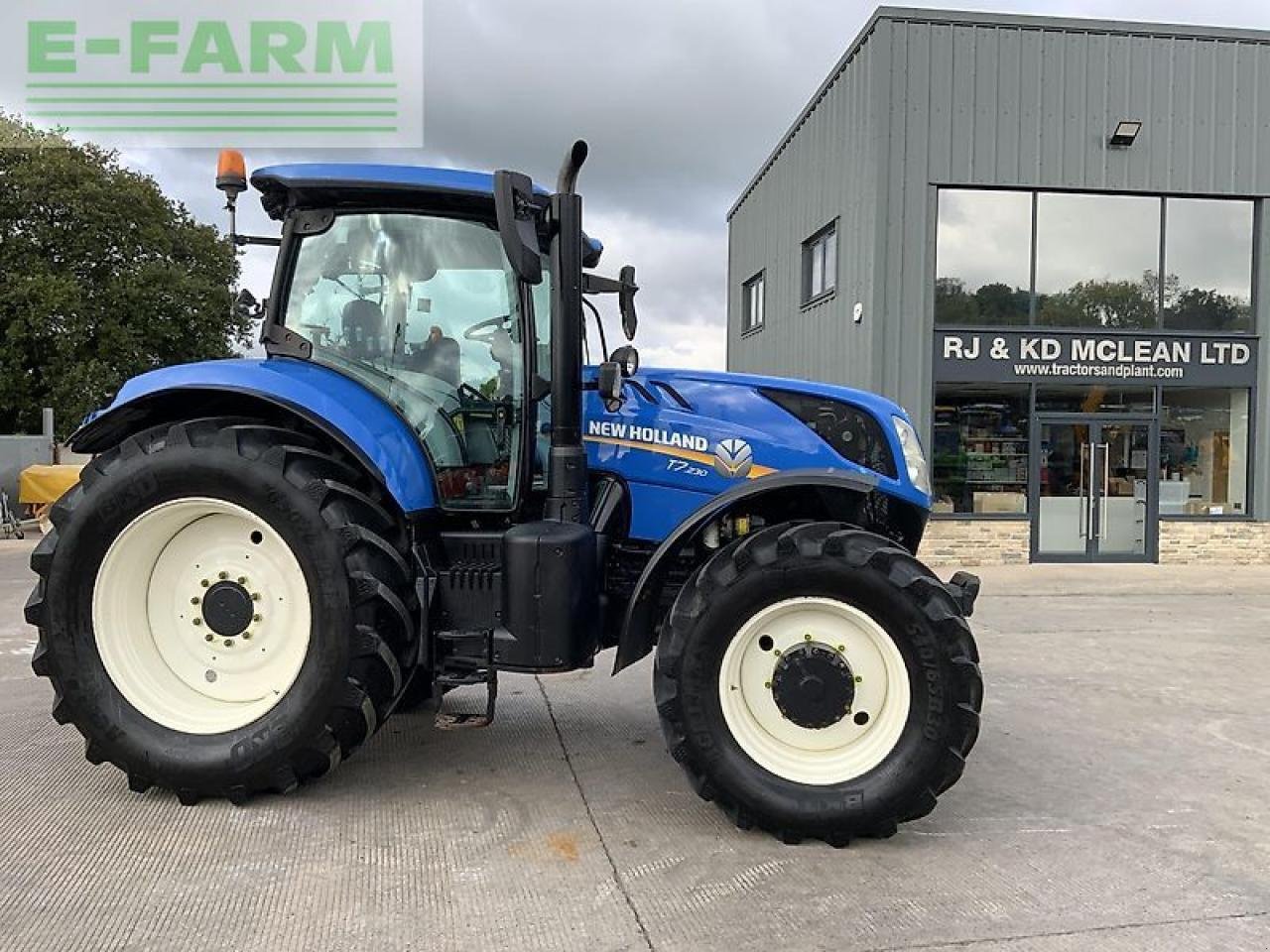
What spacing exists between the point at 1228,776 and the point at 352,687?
3.91 m

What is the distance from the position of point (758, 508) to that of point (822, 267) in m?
10.9

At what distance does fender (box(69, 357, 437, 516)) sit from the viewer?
3.74 meters

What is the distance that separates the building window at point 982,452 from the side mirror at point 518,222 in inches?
377

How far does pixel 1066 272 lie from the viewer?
12305 millimetres

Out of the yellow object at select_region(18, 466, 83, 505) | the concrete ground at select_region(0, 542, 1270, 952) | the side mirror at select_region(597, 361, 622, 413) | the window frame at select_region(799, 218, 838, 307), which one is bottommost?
the concrete ground at select_region(0, 542, 1270, 952)

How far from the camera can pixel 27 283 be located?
78.5ft

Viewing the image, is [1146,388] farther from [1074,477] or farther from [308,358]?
[308,358]

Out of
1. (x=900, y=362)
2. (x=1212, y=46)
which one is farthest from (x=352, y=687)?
(x=1212, y=46)

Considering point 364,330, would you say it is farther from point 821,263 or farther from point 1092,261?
point 821,263

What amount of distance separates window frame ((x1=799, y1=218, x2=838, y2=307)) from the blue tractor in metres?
9.63

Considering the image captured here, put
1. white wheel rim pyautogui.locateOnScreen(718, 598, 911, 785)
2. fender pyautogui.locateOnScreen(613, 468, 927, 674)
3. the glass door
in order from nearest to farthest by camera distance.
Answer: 1. white wheel rim pyautogui.locateOnScreen(718, 598, 911, 785)
2. fender pyautogui.locateOnScreen(613, 468, 927, 674)
3. the glass door

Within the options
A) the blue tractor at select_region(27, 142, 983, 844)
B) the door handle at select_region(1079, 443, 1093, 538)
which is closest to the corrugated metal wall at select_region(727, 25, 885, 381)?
the door handle at select_region(1079, 443, 1093, 538)


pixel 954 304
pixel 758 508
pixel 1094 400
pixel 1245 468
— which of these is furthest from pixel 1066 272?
pixel 758 508

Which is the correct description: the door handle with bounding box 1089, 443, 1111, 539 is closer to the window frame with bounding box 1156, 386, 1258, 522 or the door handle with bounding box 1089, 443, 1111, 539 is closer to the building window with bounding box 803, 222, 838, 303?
the window frame with bounding box 1156, 386, 1258, 522
